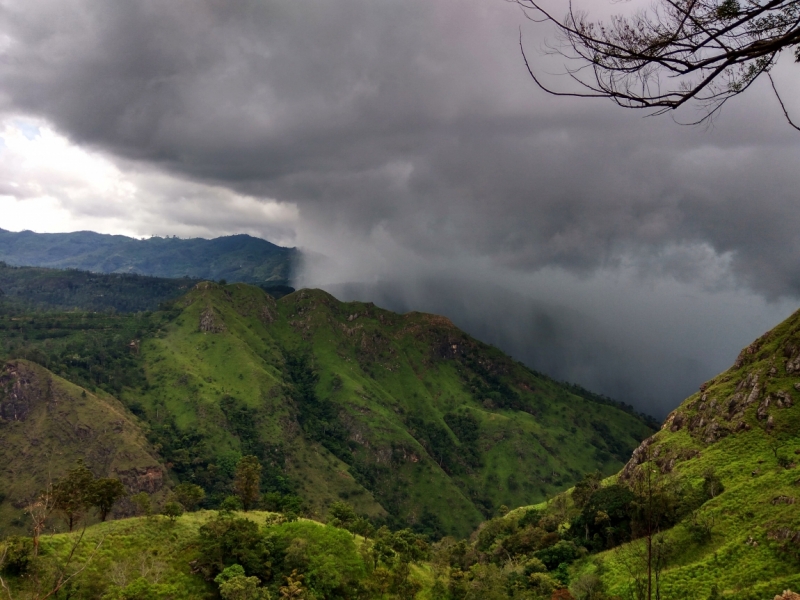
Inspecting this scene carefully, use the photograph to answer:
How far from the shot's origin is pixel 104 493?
56.8m

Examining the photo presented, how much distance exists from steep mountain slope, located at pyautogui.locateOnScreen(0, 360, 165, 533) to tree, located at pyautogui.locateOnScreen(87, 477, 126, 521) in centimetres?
8460

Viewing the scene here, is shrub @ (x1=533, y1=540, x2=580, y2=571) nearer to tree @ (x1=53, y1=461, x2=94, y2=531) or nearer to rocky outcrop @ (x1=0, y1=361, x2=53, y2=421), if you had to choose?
tree @ (x1=53, y1=461, x2=94, y2=531)

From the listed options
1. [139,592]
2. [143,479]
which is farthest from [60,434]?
[139,592]

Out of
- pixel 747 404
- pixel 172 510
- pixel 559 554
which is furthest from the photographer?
pixel 747 404

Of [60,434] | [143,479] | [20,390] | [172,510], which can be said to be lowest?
[143,479]

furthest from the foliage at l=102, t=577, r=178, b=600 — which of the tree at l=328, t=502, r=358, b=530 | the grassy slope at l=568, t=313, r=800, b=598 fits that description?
the grassy slope at l=568, t=313, r=800, b=598

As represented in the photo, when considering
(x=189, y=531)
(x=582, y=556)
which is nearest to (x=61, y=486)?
(x=189, y=531)

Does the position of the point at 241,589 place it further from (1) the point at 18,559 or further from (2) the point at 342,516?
(2) the point at 342,516

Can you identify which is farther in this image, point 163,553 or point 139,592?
point 163,553

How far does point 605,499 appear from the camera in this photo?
64562mm

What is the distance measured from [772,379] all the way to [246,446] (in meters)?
167

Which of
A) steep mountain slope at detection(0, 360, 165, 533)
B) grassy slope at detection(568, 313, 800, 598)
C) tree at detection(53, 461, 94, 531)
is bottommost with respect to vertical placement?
steep mountain slope at detection(0, 360, 165, 533)

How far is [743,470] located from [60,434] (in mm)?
168268

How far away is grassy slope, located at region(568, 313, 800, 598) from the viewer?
1641 inches
